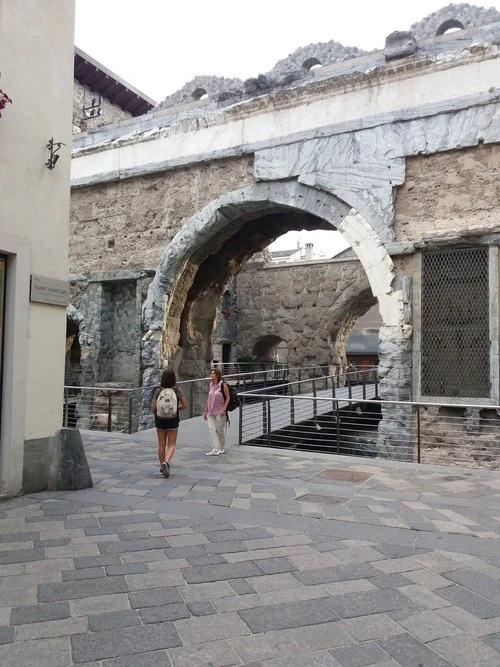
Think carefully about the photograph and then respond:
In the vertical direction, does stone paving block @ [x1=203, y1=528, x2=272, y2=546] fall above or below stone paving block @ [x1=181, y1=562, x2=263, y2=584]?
below

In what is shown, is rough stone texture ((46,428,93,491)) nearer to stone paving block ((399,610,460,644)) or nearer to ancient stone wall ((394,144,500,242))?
stone paving block ((399,610,460,644))

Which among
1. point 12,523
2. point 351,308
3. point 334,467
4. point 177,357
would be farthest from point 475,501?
point 351,308

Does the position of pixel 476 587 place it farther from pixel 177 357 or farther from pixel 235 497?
pixel 177 357

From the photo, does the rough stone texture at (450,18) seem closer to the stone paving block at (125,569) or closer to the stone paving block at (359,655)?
the stone paving block at (125,569)

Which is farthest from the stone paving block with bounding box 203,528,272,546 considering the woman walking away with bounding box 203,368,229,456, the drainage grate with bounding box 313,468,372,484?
the woman walking away with bounding box 203,368,229,456

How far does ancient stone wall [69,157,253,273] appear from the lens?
33.1 ft

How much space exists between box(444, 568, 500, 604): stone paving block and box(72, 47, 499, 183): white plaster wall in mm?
7023

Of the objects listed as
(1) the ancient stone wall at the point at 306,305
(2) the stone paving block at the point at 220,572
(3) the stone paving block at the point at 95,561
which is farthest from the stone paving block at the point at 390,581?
(1) the ancient stone wall at the point at 306,305

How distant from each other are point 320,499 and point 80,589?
96.0 inches

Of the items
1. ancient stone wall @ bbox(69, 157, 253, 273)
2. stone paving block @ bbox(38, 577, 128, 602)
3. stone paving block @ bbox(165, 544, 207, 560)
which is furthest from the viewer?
ancient stone wall @ bbox(69, 157, 253, 273)

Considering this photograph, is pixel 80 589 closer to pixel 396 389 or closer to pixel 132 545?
pixel 132 545

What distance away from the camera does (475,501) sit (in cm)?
465

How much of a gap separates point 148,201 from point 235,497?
761 cm

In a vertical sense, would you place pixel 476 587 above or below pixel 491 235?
below
